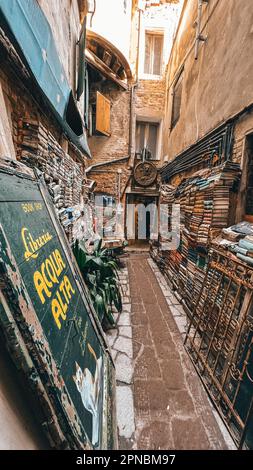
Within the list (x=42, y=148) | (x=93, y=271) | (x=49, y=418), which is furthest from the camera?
(x=93, y=271)

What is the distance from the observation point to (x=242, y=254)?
2.54 m

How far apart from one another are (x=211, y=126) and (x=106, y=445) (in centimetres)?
552

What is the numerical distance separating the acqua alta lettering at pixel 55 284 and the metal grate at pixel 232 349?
6.31 feet

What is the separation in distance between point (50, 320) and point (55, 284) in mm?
327

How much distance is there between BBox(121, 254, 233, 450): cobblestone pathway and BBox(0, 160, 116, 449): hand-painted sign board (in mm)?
627

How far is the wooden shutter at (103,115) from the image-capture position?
359 inches

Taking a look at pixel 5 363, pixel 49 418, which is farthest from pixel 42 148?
pixel 49 418

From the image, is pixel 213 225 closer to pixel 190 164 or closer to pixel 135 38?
pixel 190 164

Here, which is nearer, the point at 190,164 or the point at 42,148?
the point at 42,148

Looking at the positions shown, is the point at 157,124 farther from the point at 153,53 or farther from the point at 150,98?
the point at 153,53

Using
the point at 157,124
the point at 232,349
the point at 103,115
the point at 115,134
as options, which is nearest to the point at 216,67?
the point at 232,349

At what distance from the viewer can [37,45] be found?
230 cm

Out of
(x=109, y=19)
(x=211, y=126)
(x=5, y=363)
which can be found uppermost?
(x=109, y=19)
